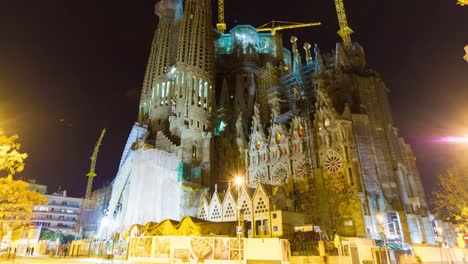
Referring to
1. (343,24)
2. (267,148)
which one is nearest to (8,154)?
(267,148)

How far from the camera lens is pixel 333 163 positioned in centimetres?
4634

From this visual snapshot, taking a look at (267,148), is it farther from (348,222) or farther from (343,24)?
(343,24)

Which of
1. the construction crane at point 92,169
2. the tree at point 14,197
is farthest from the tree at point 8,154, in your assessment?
the construction crane at point 92,169

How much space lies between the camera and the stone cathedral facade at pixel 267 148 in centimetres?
4231

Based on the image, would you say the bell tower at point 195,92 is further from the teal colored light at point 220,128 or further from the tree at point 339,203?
the tree at point 339,203

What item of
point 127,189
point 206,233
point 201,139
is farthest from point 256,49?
point 206,233

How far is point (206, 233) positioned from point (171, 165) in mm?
27639

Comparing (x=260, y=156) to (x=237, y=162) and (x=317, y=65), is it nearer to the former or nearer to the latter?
(x=237, y=162)

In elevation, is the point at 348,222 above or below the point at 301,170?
below

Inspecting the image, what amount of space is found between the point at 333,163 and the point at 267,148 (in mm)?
14130

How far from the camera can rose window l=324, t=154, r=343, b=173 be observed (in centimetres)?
4556

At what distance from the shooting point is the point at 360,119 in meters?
48.4

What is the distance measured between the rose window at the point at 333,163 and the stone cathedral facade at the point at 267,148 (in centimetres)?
16

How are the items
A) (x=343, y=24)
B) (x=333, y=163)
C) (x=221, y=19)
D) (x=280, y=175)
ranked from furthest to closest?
(x=221, y=19)
(x=343, y=24)
(x=280, y=175)
(x=333, y=163)
